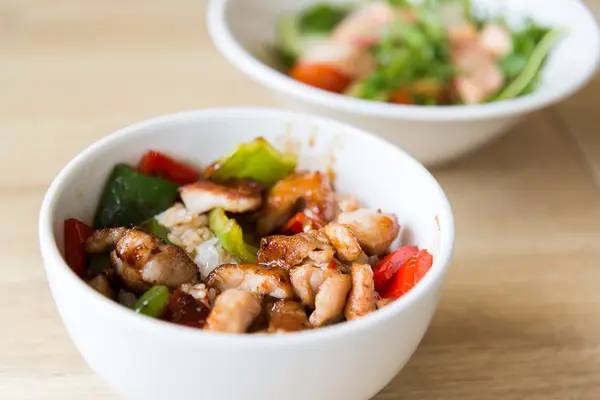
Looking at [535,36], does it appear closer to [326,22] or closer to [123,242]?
[326,22]

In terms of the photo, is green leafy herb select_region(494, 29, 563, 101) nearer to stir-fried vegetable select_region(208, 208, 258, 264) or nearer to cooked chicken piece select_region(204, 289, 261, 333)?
stir-fried vegetable select_region(208, 208, 258, 264)

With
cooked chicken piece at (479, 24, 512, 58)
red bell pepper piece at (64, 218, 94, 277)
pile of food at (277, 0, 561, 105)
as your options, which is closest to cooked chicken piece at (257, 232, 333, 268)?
red bell pepper piece at (64, 218, 94, 277)

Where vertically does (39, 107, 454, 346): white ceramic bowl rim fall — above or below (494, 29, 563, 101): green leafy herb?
above

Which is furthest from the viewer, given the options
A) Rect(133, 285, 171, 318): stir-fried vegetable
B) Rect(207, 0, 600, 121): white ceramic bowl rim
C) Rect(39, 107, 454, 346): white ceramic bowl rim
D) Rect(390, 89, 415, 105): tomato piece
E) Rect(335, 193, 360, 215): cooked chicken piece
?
Rect(390, 89, 415, 105): tomato piece

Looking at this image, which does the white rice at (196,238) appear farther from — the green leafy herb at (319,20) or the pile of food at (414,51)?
the green leafy herb at (319,20)

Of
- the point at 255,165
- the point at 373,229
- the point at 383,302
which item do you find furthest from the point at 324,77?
the point at 383,302

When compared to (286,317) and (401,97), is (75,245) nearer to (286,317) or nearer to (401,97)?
(286,317)
